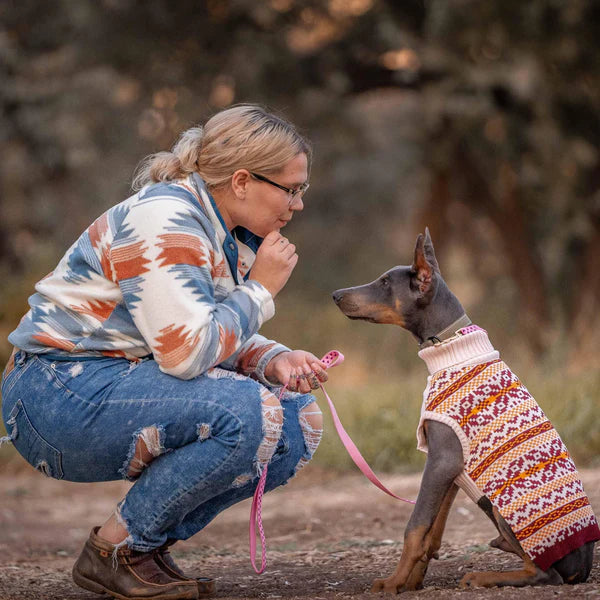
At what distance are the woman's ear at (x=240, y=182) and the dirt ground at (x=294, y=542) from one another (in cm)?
141

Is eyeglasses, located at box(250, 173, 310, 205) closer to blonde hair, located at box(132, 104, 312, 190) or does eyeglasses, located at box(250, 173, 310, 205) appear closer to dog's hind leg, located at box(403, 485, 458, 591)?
blonde hair, located at box(132, 104, 312, 190)

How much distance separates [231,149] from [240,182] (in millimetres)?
118

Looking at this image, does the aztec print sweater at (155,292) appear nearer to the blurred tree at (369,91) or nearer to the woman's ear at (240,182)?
the woman's ear at (240,182)

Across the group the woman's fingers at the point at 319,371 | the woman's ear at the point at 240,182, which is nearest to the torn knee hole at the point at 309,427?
the woman's fingers at the point at 319,371

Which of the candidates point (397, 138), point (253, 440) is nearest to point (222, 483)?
point (253, 440)

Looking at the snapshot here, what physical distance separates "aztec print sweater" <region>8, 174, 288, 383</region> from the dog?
702mm

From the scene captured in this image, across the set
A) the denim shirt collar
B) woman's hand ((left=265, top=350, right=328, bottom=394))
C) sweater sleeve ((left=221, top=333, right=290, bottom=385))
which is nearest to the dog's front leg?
woman's hand ((left=265, top=350, right=328, bottom=394))

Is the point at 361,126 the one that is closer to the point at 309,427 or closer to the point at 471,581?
the point at 309,427

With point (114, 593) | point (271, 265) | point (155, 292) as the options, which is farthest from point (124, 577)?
point (271, 265)

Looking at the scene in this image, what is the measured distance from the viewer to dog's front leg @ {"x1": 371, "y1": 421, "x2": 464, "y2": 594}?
314cm

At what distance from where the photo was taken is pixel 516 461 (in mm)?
3059

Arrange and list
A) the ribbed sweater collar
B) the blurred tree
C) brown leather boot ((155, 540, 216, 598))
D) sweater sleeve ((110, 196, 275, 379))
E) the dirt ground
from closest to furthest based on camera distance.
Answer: sweater sleeve ((110, 196, 275, 379)) < the ribbed sweater collar < brown leather boot ((155, 540, 216, 598)) < the dirt ground < the blurred tree

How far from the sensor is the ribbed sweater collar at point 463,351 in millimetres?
3225

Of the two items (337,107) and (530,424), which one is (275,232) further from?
(337,107)
